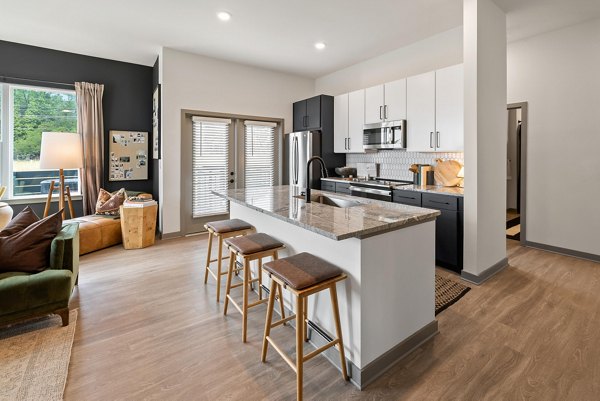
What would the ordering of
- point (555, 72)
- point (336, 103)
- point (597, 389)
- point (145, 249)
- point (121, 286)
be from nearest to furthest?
Answer: point (597, 389) < point (121, 286) < point (555, 72) < point (145, 249) < point (336, 103)

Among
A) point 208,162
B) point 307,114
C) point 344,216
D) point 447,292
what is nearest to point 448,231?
point 447,292

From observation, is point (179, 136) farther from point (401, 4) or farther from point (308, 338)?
point (308, 338)

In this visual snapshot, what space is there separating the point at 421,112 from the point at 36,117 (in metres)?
5.90

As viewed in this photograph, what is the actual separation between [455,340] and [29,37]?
6.42m

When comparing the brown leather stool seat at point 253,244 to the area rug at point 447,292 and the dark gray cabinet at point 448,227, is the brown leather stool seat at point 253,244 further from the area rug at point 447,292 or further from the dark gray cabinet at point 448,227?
the dark gray cabinet at point 448,227

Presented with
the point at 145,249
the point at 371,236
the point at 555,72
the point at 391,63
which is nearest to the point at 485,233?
the point at 371,236

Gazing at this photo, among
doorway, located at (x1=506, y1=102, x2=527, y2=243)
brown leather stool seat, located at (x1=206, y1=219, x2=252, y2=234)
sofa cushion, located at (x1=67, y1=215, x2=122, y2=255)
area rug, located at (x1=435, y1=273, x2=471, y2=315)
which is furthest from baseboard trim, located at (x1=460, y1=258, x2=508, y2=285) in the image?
sofa cushion, located at (x1=67, y1=215, x2=122, y2=255)

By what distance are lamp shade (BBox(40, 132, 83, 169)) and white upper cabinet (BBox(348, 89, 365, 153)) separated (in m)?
4.22

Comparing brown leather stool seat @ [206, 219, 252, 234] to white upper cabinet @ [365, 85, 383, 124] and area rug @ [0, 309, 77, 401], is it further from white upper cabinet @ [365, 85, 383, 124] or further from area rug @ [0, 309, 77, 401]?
white upper cabinet @ [365, 85, 383, 124]

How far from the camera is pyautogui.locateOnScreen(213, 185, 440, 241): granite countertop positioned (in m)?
1.69

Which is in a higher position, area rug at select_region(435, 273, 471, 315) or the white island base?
the white island base

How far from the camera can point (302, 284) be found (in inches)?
64.7

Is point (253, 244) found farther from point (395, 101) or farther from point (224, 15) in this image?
point (395, 101)

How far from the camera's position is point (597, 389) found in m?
1.71
